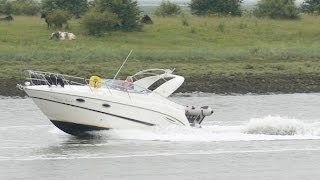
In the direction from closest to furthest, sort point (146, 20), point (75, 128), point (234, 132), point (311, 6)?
1. point (75, 128)
2. point (234, 132)
3. point (146, 20)
4. point (311, 6)

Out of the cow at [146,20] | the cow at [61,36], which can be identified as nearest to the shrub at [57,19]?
the cow at [61,36]

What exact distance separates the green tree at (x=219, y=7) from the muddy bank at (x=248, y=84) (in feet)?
80.9

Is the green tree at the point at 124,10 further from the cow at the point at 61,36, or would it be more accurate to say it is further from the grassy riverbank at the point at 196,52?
the cow at the point at 61,36

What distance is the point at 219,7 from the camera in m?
67.9

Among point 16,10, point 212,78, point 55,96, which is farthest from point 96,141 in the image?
point 16,10

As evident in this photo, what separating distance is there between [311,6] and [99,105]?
49.2 metres

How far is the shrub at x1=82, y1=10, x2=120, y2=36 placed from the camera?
53.3 metres

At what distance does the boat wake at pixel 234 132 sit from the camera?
2667 cm

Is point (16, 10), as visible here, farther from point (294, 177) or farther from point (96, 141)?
point (294, 177)

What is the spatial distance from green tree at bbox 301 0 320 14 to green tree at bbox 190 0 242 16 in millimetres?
5497

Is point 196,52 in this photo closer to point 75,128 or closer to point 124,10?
point 124,10

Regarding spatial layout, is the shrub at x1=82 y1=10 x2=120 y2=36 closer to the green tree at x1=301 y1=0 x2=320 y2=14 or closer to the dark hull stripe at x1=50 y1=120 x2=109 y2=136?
the green tree at x1=301 y1=0 x2=320 y2=14

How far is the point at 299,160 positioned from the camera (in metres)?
24.0

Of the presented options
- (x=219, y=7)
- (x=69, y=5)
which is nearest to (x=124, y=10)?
(x=69, y=5)
